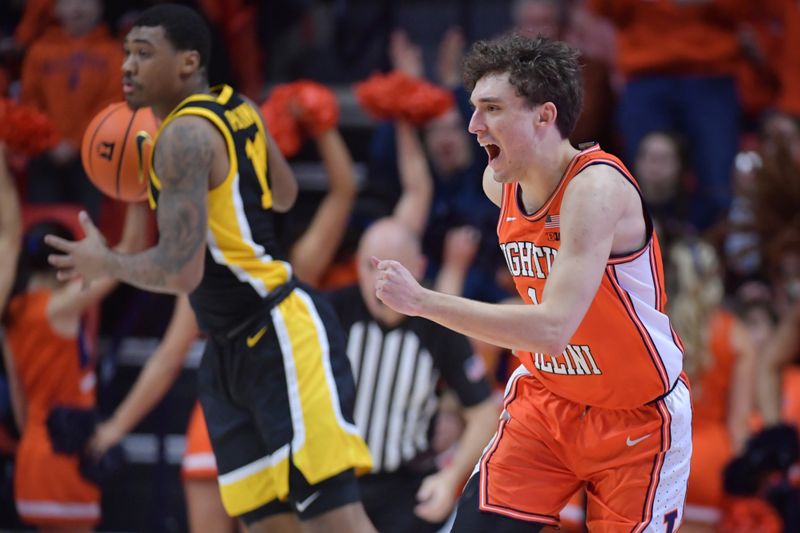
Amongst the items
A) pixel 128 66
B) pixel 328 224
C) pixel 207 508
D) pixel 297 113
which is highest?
pixel 128 66

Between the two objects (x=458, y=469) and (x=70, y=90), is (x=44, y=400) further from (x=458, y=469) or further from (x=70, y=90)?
(x=458, y=469)

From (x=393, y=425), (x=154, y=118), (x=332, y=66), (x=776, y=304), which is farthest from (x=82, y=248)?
(x=332, y=66)

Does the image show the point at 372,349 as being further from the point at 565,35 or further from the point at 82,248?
the point at 565,35

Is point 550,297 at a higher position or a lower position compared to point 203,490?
higher

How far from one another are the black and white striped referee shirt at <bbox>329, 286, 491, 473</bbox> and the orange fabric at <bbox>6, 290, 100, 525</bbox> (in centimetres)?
139

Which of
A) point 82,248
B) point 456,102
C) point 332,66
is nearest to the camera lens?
point 82,248

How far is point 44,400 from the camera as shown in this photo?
225 inches

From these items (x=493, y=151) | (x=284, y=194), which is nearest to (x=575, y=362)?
(x=493, y=151)

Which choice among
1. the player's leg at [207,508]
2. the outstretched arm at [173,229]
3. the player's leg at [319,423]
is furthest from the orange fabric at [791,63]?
the outstretched arm at [173,229]

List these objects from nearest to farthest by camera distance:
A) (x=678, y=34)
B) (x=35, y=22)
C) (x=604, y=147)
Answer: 1. (x=678, y=34)
2. (x=604, y=147)
3. (x=35, y=22)

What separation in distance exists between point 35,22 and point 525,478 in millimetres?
4840

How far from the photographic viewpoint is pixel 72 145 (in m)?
6.61

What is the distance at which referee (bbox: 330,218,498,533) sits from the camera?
495 cm

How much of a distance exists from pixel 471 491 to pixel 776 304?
11.2ft
